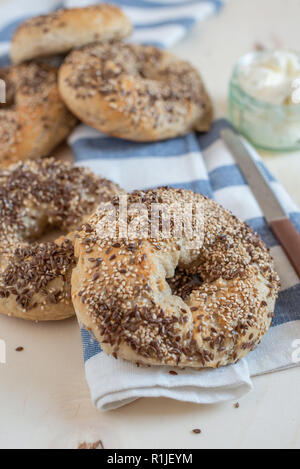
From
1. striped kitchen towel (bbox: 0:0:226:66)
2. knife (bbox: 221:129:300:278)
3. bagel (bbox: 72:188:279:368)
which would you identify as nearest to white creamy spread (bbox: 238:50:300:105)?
knife (bbox: 221:129:300:278)

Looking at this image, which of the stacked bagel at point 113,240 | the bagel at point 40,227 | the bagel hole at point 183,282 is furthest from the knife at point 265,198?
the bagel at point 40,227

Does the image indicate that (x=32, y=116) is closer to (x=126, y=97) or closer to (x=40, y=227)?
(x=126, y=97)

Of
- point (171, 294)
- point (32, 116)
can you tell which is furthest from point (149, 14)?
point (171, 294)

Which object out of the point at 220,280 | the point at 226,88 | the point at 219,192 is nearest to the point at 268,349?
the point at 220,280

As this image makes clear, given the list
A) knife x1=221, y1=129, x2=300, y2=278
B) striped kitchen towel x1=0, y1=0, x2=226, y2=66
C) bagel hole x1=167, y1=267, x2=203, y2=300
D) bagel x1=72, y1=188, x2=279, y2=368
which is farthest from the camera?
striped kitchen towel x1=0, y1=0, x2=226, y2=66

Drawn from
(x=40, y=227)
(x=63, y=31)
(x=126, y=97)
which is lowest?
(x=40, y=227)

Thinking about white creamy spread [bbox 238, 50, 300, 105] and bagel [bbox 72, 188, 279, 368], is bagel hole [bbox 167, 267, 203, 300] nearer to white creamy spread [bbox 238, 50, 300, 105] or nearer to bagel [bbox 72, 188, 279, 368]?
bagel [bbox 72, 188, 279, 368]
